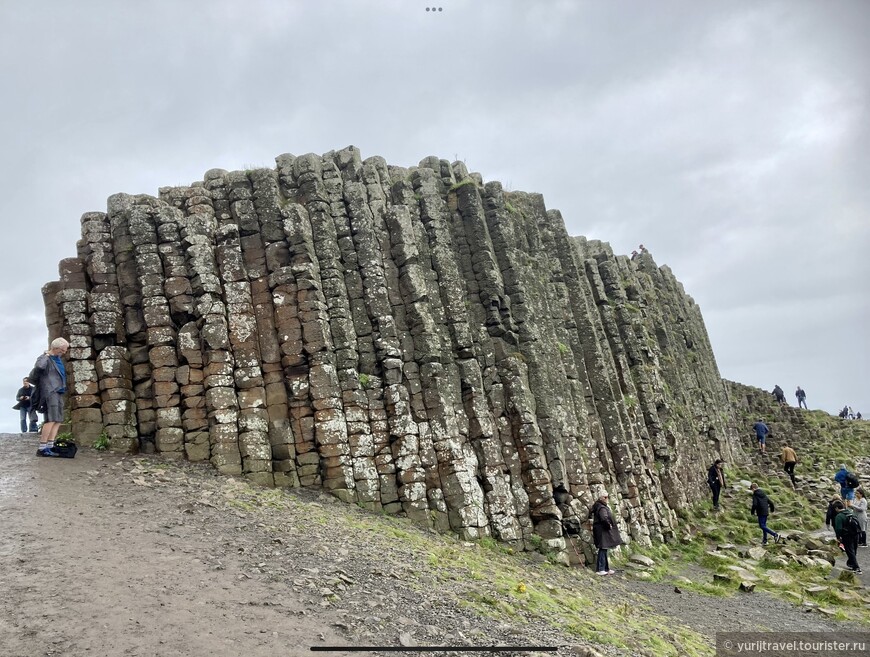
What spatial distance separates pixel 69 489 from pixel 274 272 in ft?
27.6

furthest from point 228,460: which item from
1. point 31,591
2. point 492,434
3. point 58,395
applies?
point 31,591

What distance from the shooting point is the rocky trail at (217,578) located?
8.66m

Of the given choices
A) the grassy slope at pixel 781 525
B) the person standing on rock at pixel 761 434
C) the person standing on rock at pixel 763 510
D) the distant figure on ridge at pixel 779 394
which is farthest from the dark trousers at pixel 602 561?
the distant figure on ridge at pixel 779 394

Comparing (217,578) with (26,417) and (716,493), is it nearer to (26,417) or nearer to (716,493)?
(26,417)

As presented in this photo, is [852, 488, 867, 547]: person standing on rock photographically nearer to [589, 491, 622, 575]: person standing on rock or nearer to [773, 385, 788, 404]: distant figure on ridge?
[589, 491, 622, 575]: person standing on rock

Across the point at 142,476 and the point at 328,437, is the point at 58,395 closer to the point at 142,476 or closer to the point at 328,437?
the point at 142,476

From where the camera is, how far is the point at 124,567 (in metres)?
10.4

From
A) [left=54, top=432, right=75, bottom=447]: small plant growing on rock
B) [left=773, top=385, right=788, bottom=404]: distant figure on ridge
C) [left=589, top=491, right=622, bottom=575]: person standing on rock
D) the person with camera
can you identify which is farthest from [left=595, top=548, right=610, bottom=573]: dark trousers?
[left=773, top=385, right=788, bottom=404]: distant figure on ridge

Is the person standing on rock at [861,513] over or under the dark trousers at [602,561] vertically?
under

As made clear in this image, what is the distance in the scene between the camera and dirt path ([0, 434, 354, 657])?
8.29 m

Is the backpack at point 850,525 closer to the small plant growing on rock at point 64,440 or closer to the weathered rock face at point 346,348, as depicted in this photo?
the weathered rock face at point 346,348

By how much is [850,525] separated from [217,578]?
2114 centimetres

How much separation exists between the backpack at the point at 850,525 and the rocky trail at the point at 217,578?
6.21 m

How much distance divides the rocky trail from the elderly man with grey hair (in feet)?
2.65
